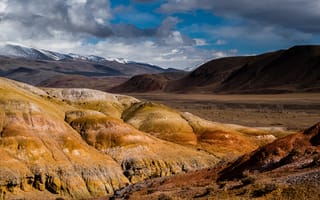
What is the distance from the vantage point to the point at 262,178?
3334cm

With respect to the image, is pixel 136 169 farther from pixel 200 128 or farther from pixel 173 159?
pixel 200 128

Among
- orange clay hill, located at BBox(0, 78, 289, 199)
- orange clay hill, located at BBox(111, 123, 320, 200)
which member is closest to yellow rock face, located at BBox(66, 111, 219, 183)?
orange clay hill, located at BBox(0, 78, 289, 199)

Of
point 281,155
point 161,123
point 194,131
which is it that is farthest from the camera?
point 194,131

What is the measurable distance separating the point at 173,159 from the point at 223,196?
54.6m

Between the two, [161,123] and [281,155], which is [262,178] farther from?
[161,123]

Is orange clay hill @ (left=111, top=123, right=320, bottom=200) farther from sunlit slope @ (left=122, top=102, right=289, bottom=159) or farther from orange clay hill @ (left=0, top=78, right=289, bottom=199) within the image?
sunlit slope @ (left=122, top=102, right=289, bottom=159)

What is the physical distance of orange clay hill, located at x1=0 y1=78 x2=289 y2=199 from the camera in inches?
2734

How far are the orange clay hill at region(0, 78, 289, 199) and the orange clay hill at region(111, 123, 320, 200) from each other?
26140 mm

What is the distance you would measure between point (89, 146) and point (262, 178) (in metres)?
52.3

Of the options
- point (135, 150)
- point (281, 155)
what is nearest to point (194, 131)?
point (135, 150)

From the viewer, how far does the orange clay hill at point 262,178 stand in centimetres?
2787

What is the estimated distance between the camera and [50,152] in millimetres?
73188

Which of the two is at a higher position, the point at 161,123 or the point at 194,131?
the point at 161,123

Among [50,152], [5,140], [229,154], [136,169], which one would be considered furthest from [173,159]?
[5,140]
